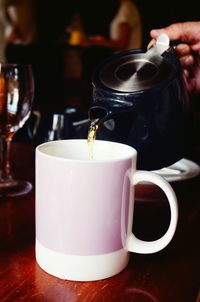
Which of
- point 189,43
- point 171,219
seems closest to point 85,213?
point 171,219

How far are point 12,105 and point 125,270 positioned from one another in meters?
0.34

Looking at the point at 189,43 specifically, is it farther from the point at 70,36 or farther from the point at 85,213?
the point at 70,36

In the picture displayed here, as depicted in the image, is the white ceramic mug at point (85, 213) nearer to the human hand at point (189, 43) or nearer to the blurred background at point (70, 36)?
the human hand at point (189, 43)

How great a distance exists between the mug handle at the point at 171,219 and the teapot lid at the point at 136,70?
20 cm

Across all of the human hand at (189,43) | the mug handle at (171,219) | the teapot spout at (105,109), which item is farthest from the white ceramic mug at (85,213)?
the human hand at (189,43)

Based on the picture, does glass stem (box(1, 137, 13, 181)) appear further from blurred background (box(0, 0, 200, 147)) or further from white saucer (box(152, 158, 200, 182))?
blurred background (box(0, 0, 200, 147))

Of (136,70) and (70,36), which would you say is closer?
(136,70)

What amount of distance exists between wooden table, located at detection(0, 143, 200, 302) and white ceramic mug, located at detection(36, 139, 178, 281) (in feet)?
0.05

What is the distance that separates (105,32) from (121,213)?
577 centimetres

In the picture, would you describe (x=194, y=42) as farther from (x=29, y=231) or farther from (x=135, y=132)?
(x=29, y=231)

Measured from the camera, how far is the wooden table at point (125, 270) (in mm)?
358

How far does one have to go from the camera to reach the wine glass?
0.62 meters

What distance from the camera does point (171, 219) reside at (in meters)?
0.38

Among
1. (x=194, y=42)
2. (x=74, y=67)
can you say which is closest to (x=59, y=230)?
(x=194, y=42)
